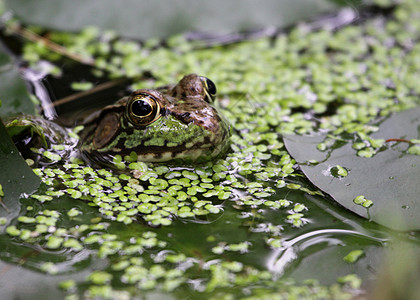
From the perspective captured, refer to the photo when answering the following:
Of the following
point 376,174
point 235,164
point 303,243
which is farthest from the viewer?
point 235,164

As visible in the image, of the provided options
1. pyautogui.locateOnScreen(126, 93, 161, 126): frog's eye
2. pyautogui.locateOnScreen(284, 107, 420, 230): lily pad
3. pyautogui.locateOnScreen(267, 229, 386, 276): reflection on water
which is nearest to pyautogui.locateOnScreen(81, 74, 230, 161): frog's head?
pyautogui.locateOnScreen(126, 93, 161, 126): frog's eye

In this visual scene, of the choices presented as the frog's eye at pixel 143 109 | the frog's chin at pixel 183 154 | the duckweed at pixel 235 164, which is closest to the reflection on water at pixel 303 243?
the duckweed at pixel 235 164

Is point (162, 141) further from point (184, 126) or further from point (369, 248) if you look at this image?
point (369, 248)

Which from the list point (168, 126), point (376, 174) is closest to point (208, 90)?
point (168, 126)

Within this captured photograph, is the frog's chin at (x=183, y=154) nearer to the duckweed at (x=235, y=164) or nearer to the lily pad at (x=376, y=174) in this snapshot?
the duckweed at (x=235, y=164)

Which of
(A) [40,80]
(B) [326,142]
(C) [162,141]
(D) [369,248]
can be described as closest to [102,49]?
(A) [40,80]

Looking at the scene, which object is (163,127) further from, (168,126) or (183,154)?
(183,154)

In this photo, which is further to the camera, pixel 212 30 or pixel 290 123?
pixel 212 30
